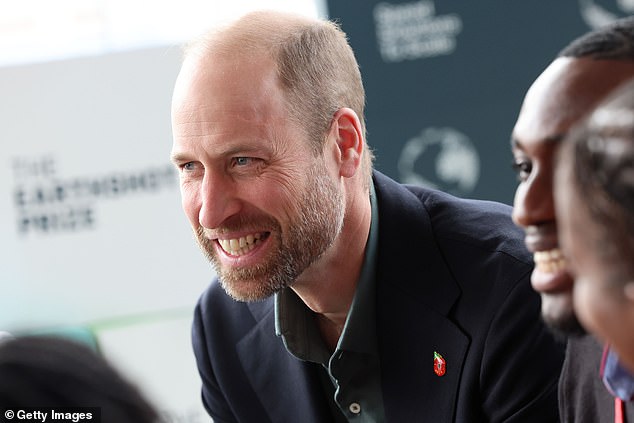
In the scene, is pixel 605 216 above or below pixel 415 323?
above

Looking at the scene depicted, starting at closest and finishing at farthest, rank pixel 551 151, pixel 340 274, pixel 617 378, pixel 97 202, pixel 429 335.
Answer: pixel 551 151
pixel 617 378
pixel 429 335
pixel 340 274
pixel 97 202

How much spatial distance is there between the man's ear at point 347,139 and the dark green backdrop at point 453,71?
1.82 meters

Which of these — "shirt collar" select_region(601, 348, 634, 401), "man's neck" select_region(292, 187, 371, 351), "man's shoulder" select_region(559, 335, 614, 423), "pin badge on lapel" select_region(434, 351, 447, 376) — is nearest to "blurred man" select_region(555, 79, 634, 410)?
"shirt collar" select_region(601, 348, 634, 401)

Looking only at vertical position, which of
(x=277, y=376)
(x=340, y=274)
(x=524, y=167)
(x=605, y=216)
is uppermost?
(x=605, y=216)

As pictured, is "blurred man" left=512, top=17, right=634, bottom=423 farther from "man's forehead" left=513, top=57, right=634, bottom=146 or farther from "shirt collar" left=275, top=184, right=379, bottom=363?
"shirt collar" left=275, top=184, right=379, bottom=363

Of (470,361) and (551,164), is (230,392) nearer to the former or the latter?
(470,361)

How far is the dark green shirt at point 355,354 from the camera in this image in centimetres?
220

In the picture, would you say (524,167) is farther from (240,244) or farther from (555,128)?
(240,244)

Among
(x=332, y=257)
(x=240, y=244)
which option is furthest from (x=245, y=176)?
(x=332, y=257)

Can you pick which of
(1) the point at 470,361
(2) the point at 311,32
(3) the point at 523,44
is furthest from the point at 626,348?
(3) the point at 523,44

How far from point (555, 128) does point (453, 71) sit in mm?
2809

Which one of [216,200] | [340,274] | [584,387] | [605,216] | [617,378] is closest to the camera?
[605,216]

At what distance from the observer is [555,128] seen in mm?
1385

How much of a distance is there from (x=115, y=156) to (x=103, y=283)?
505 millimetres
